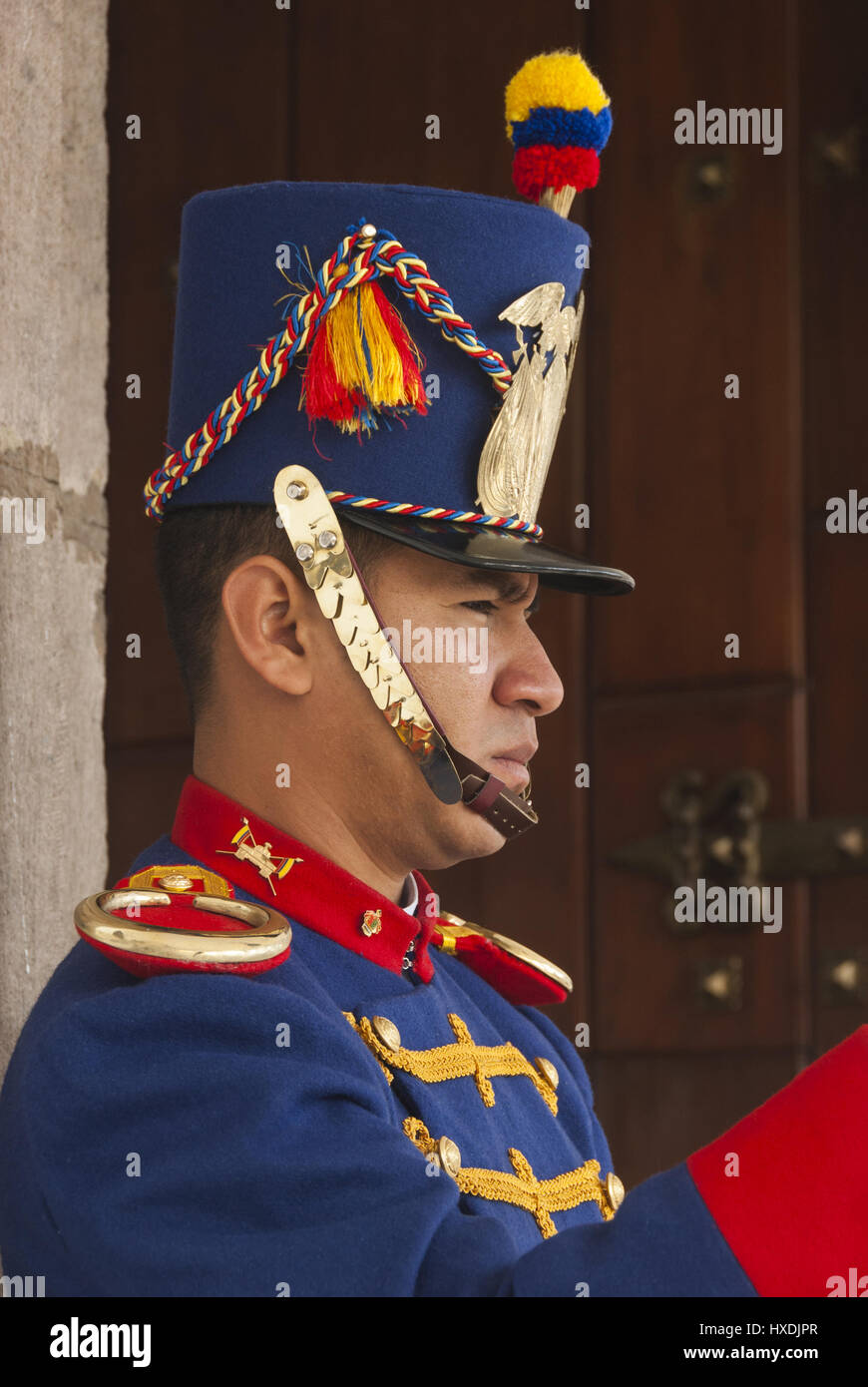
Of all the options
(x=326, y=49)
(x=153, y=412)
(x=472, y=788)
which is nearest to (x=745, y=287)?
(x=326, y=49)

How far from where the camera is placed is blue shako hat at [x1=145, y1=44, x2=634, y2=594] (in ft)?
4.56

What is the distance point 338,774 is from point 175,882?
0.53 feet

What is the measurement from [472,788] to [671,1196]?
41 centimetres

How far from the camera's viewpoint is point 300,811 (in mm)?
1407

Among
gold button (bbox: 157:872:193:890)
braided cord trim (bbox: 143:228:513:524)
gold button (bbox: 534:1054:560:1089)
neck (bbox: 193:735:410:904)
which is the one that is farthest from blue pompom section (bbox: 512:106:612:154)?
gold button (bbox: 534:1054:560:1089)

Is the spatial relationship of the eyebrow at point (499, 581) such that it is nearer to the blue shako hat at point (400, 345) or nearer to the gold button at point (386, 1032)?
the blue shako hat at point (400, 345)

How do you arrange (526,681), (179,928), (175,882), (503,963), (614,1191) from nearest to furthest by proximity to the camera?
(179,928) → (175,882) → (526,681) → (614,1191) → (503,963)

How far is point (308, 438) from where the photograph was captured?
4.60 ft

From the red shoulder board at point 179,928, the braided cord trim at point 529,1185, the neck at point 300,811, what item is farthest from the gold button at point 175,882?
the braided cord trim at point 529,1185

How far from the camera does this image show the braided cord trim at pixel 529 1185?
1287 millimetres

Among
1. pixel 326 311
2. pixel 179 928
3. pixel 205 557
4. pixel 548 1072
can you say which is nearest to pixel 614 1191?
pixel 548 1072

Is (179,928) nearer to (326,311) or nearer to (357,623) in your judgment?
(357,623)

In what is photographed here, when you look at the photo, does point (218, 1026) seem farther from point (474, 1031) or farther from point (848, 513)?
point (848, 513)
